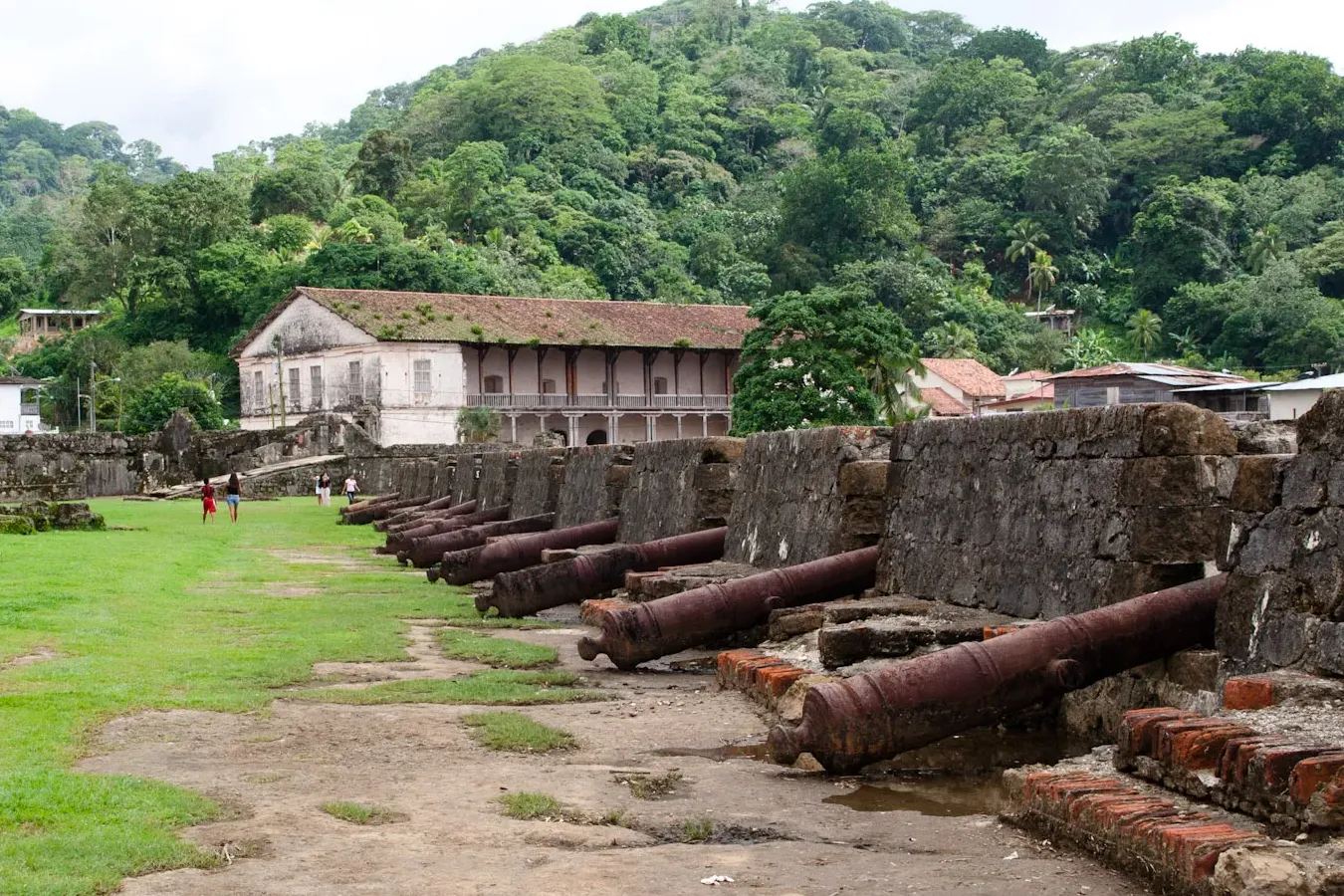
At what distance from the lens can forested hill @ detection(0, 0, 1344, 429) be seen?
73688 millimetres

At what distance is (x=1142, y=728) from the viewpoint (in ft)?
16.3

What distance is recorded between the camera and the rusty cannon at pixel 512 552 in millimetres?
14023

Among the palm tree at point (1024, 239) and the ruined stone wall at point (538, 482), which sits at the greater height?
the palm tree at point (1024, 239)

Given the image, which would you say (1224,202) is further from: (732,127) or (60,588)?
(60,588)

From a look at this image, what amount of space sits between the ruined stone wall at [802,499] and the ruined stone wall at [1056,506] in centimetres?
44

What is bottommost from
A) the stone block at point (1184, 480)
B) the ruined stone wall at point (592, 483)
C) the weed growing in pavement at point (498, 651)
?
the weed growing in pavement at point (498, 651)

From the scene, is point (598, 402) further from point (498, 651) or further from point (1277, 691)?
point (1277, 691)

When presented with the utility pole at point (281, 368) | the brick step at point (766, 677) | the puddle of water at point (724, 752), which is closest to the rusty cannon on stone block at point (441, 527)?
the brick step at point (766, 677)

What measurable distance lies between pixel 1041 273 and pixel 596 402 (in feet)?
125

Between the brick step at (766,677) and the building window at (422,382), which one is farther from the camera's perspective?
the building window at (422,382)

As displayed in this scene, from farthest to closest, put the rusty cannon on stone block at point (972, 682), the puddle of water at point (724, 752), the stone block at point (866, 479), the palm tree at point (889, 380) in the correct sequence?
the palm tree at point (889, 380) → the stone block at point (866, 479) → the puddle of water at point (724, 752) → the rusty cannon on stone block at point (972, 682)

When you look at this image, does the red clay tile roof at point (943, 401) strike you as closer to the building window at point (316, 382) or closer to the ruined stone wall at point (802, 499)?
the building window at point (316, 382)

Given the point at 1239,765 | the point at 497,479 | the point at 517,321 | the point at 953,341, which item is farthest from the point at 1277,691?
the point at 953,341

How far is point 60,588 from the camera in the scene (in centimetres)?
1336
